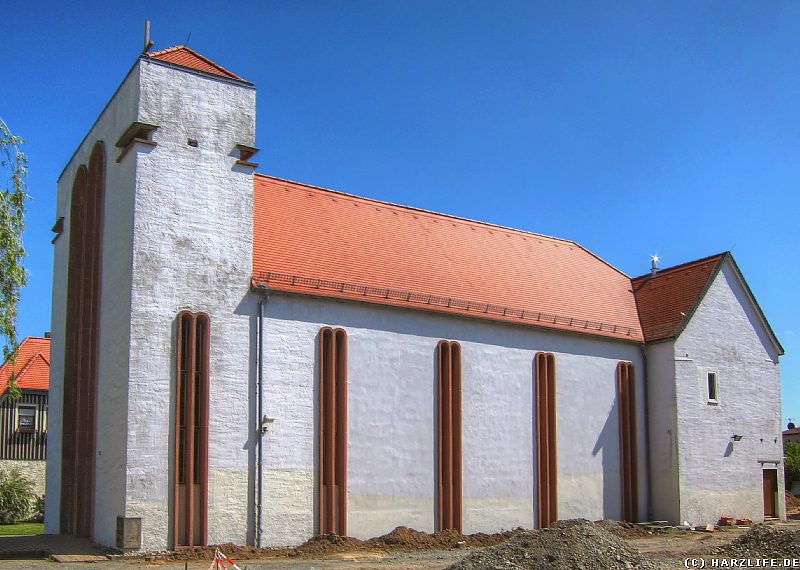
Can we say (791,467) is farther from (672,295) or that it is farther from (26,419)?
(26,419)

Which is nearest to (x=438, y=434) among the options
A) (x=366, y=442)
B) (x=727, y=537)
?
(x=366, y=442)

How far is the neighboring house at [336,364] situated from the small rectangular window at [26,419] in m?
13.1

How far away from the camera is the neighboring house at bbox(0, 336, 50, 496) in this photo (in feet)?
129

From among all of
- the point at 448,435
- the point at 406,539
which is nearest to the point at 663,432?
the point at 448,435

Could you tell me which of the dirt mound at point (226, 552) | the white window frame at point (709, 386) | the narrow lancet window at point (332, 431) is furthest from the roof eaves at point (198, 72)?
the white window frame at point (709, 386)

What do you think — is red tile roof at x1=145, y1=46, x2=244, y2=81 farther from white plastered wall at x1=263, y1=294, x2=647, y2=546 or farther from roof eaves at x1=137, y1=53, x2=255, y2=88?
white plastered wall at x1=263, y1=294, x2=647, y2=546

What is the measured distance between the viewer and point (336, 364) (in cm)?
2484

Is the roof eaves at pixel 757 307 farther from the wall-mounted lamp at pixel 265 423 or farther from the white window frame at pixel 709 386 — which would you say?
the wall-mounted lamp at pixel 265 423

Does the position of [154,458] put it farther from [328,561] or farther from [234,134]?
[234,134]

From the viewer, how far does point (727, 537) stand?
2839cm

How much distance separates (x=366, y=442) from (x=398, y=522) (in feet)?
7.94

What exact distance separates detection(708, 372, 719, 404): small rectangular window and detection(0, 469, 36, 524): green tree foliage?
27.1 metres

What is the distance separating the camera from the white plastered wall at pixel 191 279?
21.6m

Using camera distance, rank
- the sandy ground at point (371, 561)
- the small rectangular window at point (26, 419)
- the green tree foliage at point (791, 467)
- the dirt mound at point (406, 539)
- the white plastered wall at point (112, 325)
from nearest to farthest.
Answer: the sandy ground at point (371, 561), the white plastered wall at point (112, 325), the dirt mound at point (406, 539), the small rectangular window at point (26, 419), the green tree foliage at point (791, 467)
